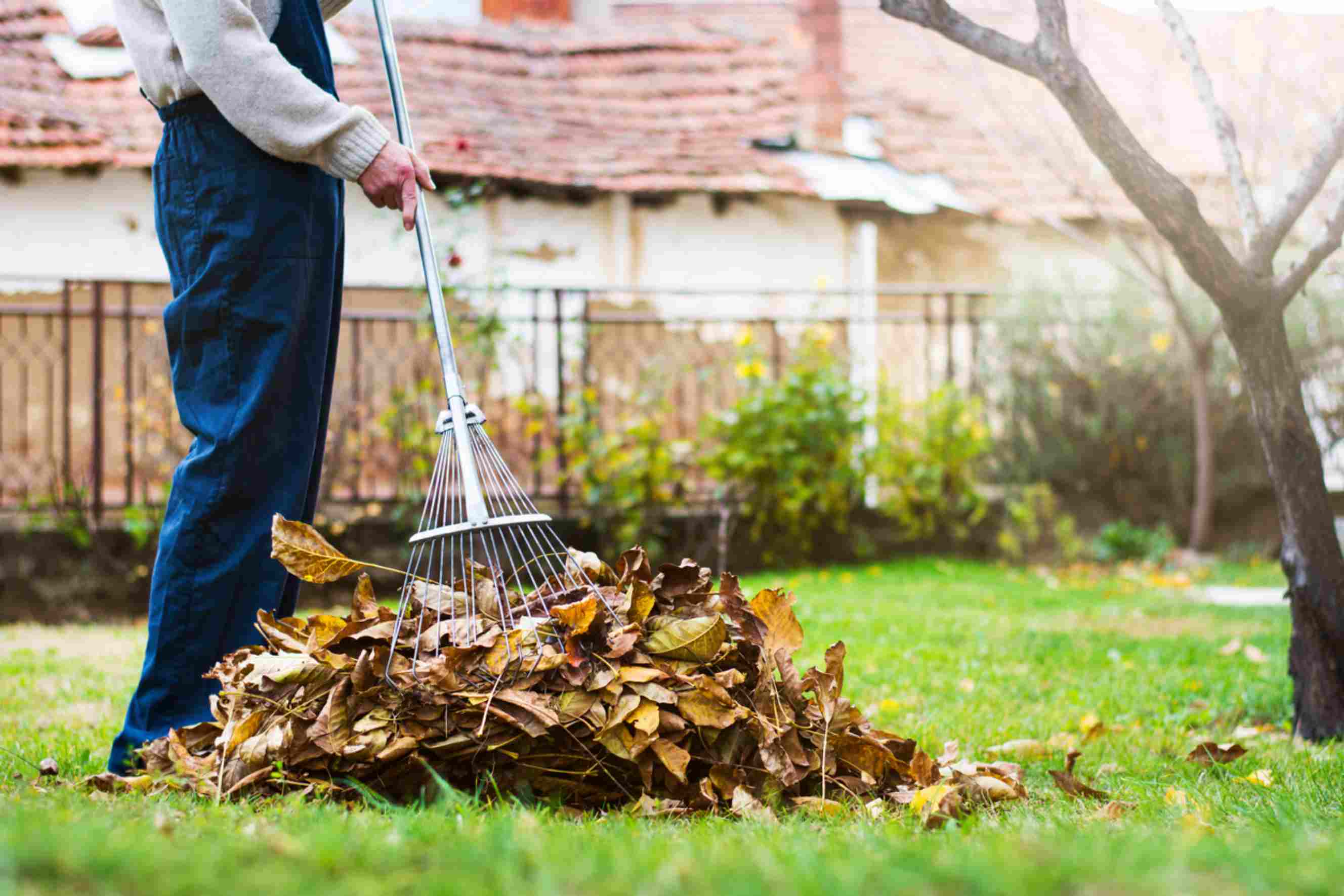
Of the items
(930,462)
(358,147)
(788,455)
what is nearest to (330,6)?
(358,147)

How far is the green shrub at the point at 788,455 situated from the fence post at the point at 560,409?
0.79 metres

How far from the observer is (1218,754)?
262cm

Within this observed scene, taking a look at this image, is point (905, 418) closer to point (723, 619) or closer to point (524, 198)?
point (524, 198)

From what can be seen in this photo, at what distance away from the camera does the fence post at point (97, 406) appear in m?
6.41

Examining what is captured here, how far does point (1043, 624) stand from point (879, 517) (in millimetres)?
2697

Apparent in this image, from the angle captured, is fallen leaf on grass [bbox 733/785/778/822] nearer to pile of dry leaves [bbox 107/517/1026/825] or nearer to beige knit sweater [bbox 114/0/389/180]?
Result: pile of dry leaves [bbox 107/517/1026/825]

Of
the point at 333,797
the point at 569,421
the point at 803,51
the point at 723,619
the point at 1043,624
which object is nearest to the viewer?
the point at 333,797

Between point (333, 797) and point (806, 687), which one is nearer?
point (333, 797)

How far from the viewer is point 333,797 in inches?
78.8

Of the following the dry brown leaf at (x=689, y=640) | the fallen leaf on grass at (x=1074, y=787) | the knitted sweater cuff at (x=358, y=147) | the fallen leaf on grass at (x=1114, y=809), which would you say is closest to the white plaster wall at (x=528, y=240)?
the knitted sweater cuff at (x=358, y=147)

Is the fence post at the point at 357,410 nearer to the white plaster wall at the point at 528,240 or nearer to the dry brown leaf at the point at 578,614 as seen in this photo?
the white plaster wall at the point at 528,240

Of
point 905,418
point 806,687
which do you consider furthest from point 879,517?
point 806,687

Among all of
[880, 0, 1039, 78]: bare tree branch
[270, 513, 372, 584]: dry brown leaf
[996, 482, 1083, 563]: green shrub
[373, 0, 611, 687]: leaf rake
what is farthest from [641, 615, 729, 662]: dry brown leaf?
[996, 482, 1083, 563]: green shrub

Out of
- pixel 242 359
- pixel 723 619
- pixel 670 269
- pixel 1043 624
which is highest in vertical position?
pixel 670 269
